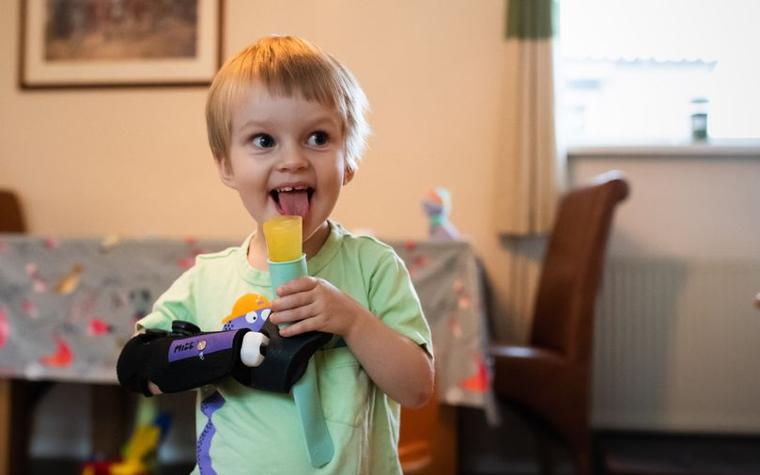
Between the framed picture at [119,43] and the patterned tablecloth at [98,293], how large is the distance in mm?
959

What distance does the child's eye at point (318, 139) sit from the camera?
2.15ft

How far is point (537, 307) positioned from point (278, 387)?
1607mm

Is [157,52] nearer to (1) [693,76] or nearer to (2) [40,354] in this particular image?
(2) [40,354]

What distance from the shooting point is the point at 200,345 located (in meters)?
0.61

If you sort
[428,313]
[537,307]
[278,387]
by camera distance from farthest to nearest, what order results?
1. [537,307]
2. [428,313]
3. [278,387]

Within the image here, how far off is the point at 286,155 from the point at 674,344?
6.72ft

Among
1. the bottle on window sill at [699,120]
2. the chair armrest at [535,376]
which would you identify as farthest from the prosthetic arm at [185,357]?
the bottle on window sill at [699,120]

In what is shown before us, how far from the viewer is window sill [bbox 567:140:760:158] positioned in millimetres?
2305

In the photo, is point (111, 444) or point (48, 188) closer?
point (111, 444)

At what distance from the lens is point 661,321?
2.30 metres

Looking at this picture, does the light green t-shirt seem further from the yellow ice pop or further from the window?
the window

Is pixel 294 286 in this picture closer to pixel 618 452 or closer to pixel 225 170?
pixel 225 170

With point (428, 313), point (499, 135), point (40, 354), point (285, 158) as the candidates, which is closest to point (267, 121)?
point (285, 158)

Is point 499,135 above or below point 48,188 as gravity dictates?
above
